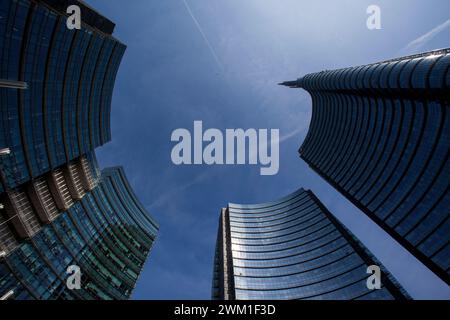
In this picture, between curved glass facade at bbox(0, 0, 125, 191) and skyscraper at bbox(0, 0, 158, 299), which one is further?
skyscraper at bbox(0, 0, 158, 299)

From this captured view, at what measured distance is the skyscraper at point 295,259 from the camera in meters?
75.1

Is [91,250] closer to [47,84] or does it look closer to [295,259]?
[47,84]

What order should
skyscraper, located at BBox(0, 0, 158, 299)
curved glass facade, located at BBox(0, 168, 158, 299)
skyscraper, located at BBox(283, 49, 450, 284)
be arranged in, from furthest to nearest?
1. skyscraper, located at BBox(283, 49, 450, 284)
2. curved glass facade, located at BBox(0, 168, 158, 299)
3. skyscraper, located at BBox(0, 0, 158, 299)

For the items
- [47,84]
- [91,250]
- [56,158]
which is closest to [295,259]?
[91,250]

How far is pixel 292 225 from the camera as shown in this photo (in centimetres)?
11325

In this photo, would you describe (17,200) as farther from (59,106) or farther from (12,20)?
(12,20)

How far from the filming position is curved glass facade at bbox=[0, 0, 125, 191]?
45.1 meters

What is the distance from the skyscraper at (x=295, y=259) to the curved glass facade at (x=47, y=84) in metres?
60.3

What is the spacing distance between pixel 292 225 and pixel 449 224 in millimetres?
55772

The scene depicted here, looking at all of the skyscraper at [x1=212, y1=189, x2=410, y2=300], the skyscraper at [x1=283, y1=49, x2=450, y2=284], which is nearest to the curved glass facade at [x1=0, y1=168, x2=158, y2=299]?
the skyscraper at [x1=212, y1=189, x2=410, y2=300]

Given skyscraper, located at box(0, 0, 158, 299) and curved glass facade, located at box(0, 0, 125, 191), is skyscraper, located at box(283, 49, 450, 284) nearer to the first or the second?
skyscraper, located at box(0, 0, 158, 299)

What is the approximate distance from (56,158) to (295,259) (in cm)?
8000

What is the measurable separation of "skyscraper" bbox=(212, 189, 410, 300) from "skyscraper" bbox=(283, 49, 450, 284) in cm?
1321
